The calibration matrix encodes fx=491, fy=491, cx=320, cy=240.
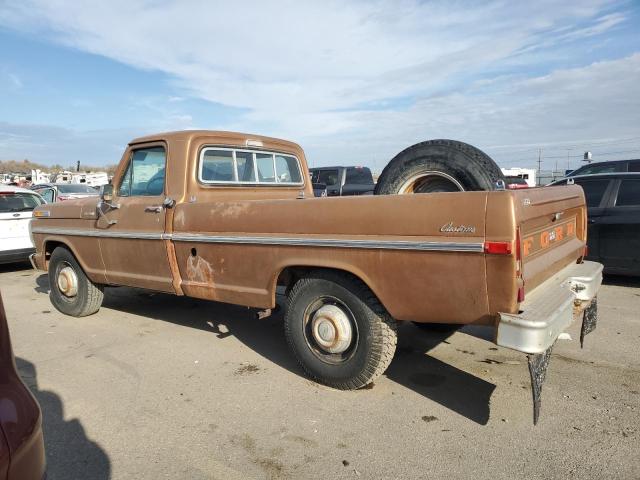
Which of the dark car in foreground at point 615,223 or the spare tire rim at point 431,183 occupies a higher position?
the spare tire rim at point 431,183

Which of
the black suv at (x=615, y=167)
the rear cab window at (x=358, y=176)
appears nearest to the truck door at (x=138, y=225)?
the black suv at (x=615, y=167)

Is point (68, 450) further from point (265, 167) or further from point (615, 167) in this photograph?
point (615, 167)

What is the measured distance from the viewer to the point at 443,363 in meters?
4.11

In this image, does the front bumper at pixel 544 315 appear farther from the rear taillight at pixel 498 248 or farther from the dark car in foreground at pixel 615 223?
the dark car in foreground at pixel 615 223

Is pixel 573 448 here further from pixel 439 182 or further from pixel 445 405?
pixel 439 182

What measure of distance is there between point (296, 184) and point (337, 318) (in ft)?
7.97

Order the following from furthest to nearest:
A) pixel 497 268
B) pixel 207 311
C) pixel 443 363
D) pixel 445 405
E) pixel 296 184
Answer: pixel 207 311 → pixel 296 184 → pixel 443 363 → pixel 445 405 → pixel 497 268

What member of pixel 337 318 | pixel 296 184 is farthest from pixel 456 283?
pixel 296 184

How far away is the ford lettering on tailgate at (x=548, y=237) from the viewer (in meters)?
3.09

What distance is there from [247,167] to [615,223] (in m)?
4.96

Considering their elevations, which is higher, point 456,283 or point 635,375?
point 456,283

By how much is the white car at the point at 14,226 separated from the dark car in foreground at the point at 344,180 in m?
7.53

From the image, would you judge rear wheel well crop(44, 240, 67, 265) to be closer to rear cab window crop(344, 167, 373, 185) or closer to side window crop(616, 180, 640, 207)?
side window crop(616, 180, 640, 207)

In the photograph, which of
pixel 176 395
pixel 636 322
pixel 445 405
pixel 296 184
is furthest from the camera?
pixel 296 184
